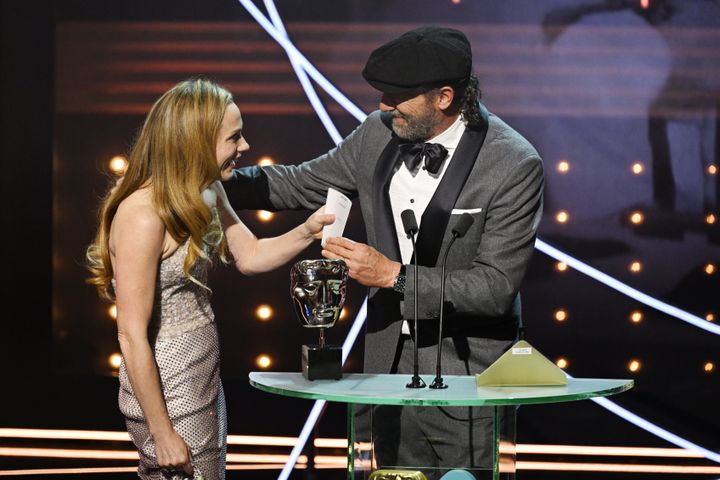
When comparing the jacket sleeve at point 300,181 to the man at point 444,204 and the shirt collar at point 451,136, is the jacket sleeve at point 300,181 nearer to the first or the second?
the man at point 444,204

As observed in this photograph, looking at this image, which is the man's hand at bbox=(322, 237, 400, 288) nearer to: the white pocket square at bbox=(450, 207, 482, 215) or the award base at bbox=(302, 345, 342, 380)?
the white pocket square at bbox=(450, 207, 482, 215)

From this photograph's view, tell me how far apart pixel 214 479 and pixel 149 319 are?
19.3 inches

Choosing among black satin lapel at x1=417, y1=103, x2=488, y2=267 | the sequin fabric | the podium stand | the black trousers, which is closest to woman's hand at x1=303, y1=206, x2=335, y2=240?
black satin lapel at x1=417, y1=103, x2=488, y2=267

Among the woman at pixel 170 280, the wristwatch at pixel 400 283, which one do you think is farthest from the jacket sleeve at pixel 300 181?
the woman at pixel 170 280

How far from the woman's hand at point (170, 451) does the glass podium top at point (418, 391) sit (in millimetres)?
260

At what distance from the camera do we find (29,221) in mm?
5031

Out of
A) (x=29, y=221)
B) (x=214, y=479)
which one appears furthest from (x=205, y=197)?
(x=29, y=221)

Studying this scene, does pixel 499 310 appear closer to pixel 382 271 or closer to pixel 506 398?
pixel 382 271

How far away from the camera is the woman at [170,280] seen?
262 cm

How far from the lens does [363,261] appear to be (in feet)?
10.2

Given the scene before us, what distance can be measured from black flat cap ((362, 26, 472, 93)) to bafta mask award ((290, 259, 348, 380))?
928 millimetres

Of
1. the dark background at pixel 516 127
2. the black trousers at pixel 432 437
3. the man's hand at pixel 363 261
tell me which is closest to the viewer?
the black trousers at pixel 432 437

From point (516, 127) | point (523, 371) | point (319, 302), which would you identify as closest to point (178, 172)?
point (319, 302)

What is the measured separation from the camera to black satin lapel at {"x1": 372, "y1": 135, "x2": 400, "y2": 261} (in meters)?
3.43
